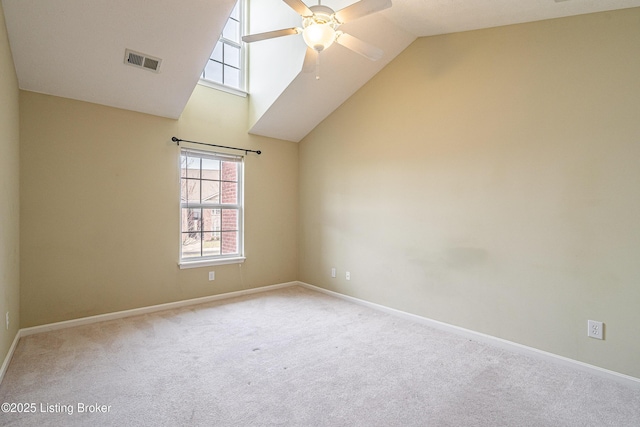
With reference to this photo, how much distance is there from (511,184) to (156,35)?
3346mm

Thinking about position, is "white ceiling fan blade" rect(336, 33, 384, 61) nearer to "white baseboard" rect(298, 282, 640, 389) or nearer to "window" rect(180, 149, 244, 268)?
"window" rect(180, 149, 244, 268)

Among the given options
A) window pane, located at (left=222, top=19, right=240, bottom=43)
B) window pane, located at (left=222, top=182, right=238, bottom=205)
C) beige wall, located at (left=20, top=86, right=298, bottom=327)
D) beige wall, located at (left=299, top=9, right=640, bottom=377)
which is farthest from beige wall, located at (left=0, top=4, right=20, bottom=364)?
beige wall, located at (left=299, top=9, right=640, bottom=377)

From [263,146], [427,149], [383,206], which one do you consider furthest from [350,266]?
[263,146]

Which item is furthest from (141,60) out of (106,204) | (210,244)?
(210,244)

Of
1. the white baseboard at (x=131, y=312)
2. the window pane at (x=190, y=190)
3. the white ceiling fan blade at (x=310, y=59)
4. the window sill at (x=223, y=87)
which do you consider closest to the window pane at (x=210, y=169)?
the window pane at (x=190, y=190)

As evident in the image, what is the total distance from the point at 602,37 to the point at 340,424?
10.8 ft

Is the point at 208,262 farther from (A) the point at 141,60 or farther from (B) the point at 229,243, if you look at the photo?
→ (A) the point at 141,60

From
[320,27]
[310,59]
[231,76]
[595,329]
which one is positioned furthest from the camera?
[231,76]

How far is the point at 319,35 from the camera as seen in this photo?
2.27 meters

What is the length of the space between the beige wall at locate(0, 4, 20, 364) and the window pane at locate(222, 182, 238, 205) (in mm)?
2085

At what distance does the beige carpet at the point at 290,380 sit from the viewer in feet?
6.21

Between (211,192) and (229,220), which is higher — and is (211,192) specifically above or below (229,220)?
above

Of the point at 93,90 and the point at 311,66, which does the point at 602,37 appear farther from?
the point at 93,90

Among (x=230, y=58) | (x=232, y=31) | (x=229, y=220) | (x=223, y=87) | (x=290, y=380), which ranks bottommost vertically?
(x=290, y=380)
